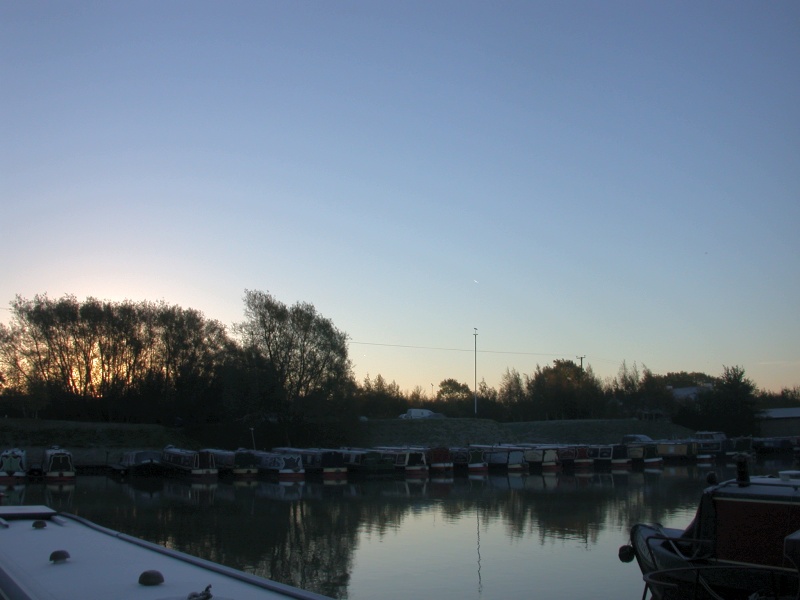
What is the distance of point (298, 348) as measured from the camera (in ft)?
222

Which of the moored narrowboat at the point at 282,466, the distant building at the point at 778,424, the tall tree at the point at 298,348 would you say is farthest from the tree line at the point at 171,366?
the distant building at the point at 778,424

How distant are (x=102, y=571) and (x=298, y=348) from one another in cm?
5986

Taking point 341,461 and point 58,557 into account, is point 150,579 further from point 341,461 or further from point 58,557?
point 341,461

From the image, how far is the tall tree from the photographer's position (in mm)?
66875

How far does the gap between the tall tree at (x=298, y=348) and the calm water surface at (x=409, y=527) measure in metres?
21.2

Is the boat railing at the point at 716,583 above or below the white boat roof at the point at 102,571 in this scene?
below

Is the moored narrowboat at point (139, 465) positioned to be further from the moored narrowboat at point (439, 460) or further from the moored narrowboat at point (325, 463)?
the moored narrowboat at point (439, 460)

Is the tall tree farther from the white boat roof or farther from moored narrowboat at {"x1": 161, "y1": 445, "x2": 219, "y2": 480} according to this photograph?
the white boat roof

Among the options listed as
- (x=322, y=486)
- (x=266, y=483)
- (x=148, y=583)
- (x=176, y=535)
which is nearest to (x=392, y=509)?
(x=176, y=535)

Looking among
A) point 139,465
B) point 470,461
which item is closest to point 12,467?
point 139,465

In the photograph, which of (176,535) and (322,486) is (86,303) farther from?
(176,535)

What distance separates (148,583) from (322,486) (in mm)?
38634

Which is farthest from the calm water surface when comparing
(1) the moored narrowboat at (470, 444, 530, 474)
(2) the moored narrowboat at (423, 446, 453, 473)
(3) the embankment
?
(3) the embankment

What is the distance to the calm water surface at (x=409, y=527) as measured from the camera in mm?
16656
